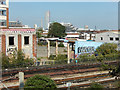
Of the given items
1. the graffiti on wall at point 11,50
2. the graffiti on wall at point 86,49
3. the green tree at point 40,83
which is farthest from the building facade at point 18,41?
the green tree at point 40,83

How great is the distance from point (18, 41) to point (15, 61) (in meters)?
2.02

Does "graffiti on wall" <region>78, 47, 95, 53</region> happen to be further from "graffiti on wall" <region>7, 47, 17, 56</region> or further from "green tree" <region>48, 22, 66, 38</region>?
"green tree" <region>48, 22, 66, 38</region>

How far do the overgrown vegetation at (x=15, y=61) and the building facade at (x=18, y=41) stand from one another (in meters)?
0.99

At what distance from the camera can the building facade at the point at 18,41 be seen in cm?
1305

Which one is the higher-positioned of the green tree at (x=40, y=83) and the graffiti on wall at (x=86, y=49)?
the graffiti on wall at (x=86, y=49)

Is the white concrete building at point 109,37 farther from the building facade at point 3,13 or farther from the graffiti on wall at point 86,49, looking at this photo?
the building facade at point 3,13

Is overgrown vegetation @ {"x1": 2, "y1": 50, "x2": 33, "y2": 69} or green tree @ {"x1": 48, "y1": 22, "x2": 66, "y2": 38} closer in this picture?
overgrown vegetation @ {"x1": 2, "y1": 50, "x2": 33, "y2": 69}

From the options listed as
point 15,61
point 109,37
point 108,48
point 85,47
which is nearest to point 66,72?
point 15,61

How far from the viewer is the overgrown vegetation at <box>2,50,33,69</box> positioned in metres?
11.3

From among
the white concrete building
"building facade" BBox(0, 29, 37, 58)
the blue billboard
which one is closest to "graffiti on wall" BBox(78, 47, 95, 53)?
the blue billboard

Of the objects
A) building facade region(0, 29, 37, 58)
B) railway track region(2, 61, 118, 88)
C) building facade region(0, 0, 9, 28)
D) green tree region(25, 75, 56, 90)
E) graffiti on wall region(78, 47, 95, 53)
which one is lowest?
railway track region(2, 61, 118, 88)

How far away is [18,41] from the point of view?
13.5 meters

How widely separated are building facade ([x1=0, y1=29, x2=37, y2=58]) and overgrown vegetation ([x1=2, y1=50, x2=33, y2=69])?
38.9 inches

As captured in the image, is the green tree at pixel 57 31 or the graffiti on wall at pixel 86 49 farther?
the green tree at pixel 57 31
